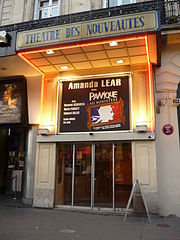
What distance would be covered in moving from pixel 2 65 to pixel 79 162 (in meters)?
5.14

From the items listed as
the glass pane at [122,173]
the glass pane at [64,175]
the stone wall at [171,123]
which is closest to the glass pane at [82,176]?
the glass pane at [64,175]

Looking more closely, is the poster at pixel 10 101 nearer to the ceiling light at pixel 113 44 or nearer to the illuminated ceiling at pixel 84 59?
the illuminated ceiling at pixel 84 59

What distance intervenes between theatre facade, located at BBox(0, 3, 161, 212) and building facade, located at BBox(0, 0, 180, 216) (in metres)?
0.04

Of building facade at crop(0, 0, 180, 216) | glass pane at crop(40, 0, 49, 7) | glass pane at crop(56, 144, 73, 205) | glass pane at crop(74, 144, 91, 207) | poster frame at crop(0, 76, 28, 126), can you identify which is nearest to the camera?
building facade at crop(0, 0, 180, 216)

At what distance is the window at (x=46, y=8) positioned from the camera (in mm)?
11250

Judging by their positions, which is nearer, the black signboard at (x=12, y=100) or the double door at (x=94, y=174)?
the double door at (x=94, y=174)

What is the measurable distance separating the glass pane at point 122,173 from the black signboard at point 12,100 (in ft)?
14.7

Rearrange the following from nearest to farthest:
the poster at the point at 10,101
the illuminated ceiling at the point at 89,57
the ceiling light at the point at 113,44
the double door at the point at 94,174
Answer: the ceiling light at the point at 113,44 → the illuminated ceiling at the point at 89,57 → the double door at the point at 94,174 → the poster at the point at 10,101

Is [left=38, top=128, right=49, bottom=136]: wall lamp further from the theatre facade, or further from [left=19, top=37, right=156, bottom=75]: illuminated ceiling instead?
[left=19, top=37, right=156, bottom=75]: illuminated ceiling

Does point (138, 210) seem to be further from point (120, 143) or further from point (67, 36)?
point (67, 36)

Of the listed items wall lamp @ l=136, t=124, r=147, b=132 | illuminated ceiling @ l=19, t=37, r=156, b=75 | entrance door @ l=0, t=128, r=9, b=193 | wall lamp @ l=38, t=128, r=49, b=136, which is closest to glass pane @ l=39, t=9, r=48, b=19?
illuminated ceiling @ l=19, t=37, r=156, b=75

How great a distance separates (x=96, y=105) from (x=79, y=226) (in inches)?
182

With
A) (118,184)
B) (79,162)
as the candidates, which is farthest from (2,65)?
(118,184)

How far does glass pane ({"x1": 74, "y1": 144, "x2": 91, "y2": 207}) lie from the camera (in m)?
8.66
